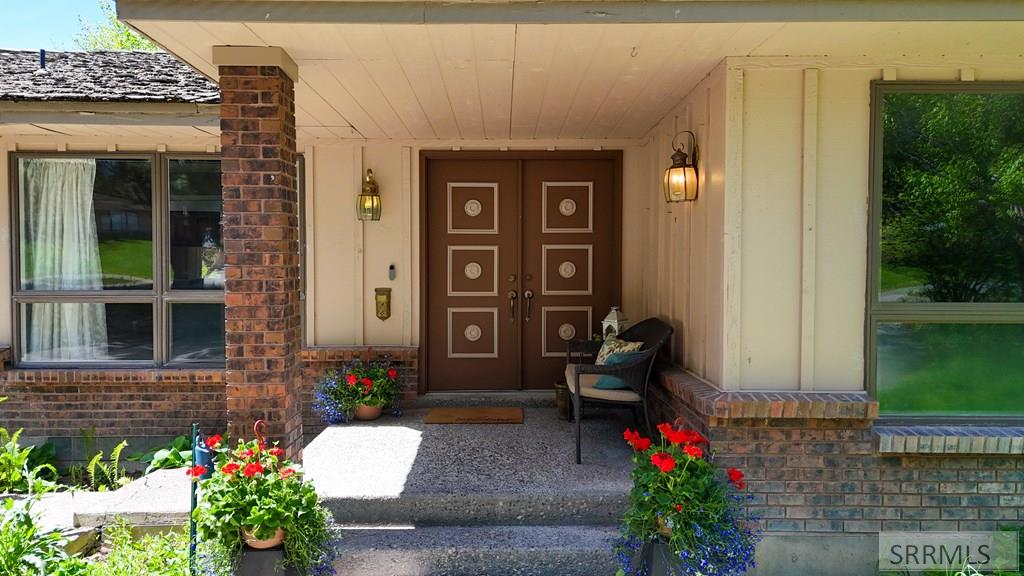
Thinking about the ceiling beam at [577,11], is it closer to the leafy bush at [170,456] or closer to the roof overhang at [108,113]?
the roof overhang at [108,113]

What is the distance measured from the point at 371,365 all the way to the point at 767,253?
3.62 meters

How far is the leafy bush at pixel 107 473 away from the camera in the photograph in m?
5.32

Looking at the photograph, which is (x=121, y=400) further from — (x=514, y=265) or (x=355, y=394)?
(x=514, y=265)

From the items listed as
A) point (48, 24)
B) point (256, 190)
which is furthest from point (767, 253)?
point (48, 24)

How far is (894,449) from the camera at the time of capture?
3.59m

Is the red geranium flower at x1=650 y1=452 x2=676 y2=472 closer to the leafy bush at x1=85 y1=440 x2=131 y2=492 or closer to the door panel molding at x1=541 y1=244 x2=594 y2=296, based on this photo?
the door panel molding at x1=541 y1=244 x2=594 y2=296

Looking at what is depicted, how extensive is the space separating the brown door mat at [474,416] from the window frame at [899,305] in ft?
9.22

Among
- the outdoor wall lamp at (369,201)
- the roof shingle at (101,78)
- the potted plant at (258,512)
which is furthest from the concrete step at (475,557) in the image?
the roof shingle at (101,78)

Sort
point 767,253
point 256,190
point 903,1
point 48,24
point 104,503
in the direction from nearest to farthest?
point 903,1 < point 256,190 < point 767,253 < point 104,503 < point 48,24

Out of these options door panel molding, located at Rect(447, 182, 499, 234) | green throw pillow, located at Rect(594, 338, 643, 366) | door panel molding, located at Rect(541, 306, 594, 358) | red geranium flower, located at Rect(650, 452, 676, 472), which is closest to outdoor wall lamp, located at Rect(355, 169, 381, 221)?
door panel molding, located at Rect(447, 182, 499, 234)

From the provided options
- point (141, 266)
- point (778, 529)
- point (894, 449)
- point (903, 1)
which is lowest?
point (778, 529)

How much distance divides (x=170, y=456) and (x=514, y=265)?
3.35 m

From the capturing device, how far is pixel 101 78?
18.4 ft

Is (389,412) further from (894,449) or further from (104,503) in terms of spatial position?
(894,449)
